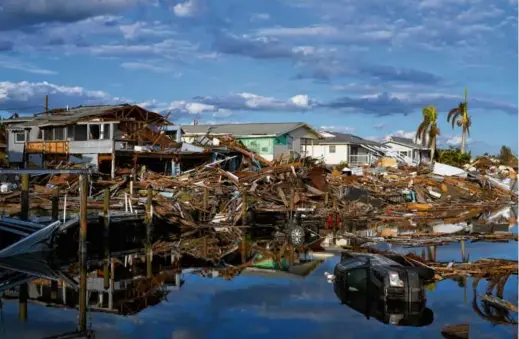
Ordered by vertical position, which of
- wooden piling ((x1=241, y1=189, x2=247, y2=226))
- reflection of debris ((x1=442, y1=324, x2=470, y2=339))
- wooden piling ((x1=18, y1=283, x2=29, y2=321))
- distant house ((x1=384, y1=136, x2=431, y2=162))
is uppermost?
distant house ((x1=384, y1=136, x2=431, y2=162))

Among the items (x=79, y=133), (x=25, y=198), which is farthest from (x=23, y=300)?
(x=79, y=133)

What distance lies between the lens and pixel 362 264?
18.9m

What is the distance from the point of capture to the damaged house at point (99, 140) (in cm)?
4209

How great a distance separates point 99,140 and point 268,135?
18.0 meters

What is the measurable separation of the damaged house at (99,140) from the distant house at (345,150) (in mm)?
26223

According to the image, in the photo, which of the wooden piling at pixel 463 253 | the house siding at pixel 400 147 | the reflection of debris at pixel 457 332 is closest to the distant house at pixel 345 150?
the house siding at pixel 400 147

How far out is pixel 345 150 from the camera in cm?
7006

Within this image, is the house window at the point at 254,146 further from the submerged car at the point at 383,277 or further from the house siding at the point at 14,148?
the submerged car at the point at 383,277

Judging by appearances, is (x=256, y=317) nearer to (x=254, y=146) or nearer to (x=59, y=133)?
(x=59, y=133)

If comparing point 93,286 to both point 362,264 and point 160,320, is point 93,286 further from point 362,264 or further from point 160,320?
point 362,264

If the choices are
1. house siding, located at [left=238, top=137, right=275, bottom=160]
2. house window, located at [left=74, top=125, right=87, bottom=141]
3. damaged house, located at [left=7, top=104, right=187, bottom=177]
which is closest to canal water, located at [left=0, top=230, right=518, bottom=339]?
damaged house, located at [left=7, top=104, right=187, bottom=177]

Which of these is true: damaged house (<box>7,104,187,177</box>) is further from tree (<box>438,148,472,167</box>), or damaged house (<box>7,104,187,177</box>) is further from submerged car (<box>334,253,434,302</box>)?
tree (<box>438,148,472,167</box>)

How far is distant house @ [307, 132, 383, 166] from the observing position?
7000 cm

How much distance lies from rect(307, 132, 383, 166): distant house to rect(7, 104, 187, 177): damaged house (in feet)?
86.0
